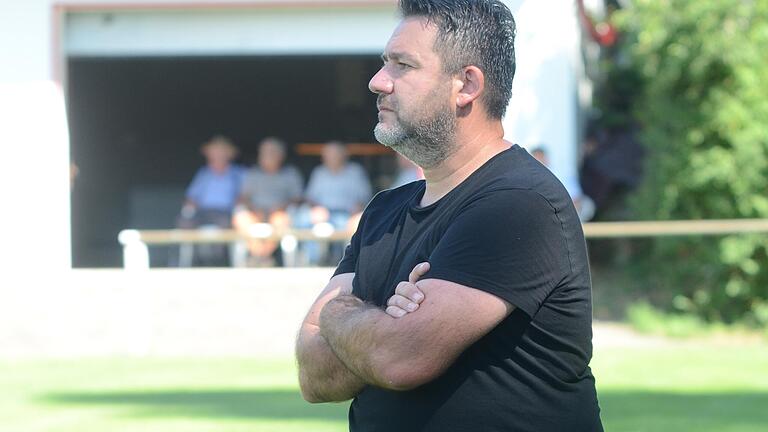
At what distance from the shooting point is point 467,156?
10.1ft

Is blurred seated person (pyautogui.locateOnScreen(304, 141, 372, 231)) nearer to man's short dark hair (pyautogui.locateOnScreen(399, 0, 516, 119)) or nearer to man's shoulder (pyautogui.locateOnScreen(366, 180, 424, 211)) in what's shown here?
man's shoulder (pyautogui.locateOnScreen(366, 180, 424, 211))

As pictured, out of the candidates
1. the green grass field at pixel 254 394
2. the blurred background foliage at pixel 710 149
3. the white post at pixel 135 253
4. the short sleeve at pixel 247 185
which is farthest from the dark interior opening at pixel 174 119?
the green grass field at pixel 254 394

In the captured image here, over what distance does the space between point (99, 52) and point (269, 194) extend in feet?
8.47

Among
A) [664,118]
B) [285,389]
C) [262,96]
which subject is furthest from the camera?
[262,96]

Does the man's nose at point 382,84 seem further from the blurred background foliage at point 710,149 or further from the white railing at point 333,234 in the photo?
the blurred background foliage at point 710,149

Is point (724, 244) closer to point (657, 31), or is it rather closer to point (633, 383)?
point (657, 31)

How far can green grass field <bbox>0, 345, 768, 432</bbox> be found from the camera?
7.98 m

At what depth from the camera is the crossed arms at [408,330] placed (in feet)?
9.24

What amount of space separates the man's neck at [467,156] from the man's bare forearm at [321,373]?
44cm

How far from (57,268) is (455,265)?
12.6m

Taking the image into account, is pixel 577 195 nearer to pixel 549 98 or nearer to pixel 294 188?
pixel 549 98

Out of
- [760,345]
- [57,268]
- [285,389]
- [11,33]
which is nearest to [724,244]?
[760,345]

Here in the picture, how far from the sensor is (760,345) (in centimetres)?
1297

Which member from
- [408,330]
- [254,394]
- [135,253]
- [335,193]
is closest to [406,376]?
[408,330]
